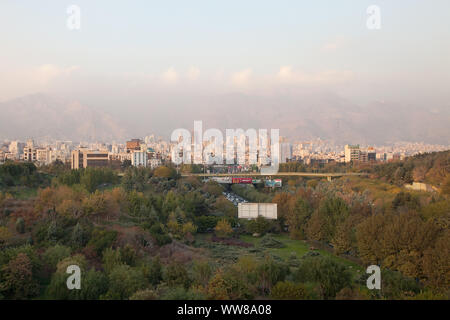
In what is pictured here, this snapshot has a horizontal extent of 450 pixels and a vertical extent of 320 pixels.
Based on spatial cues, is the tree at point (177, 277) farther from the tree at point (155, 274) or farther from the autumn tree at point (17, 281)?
the autumn tree at point (17, 281)

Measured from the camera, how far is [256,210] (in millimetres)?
17938

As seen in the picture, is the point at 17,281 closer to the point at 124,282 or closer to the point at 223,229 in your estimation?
the point at 124,282

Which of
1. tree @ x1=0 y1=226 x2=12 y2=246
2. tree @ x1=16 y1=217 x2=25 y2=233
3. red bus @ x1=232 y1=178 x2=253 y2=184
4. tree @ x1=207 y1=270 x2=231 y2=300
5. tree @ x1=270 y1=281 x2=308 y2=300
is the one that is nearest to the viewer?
tree @ x1=207 y1=270 x2=231 y2=300

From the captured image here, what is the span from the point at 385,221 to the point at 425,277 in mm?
2269

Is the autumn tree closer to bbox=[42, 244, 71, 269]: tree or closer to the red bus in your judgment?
bbox=[42, 244, 71, 269]: tree

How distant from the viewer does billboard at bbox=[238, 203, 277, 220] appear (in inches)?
704

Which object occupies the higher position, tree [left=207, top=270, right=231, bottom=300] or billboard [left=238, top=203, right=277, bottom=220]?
billboard [left=238, top=203, right=277, bottom=220]

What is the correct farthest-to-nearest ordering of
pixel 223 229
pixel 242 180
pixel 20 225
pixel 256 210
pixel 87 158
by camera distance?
pixel 87 158 → pixel 242 180 → pixel 256 210 → pixel 223 229 → pixel 20 225

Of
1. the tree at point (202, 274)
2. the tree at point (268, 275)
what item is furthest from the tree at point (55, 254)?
the tree at point (268, 275)

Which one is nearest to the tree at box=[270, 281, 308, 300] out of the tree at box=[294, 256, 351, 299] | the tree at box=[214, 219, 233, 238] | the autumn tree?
the tree at box=[294, 256, 351, 299]

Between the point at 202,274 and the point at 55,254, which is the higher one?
the point at 55,254

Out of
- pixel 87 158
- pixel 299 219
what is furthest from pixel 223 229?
pixel 87 158

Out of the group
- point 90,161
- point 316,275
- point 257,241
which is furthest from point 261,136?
point 316,275

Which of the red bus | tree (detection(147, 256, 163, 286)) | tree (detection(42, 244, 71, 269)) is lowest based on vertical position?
tree (detection(147, 256, 163, 286))
